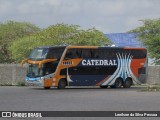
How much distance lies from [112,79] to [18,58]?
2664 centimetres

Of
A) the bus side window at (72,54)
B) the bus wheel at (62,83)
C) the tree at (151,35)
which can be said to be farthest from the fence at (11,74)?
the tree at (151,35)

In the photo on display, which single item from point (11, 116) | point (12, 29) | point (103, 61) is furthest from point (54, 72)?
point (12, 29)

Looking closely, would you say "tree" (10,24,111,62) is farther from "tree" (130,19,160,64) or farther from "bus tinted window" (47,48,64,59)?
"bus tinted window" (47,48,64,59)

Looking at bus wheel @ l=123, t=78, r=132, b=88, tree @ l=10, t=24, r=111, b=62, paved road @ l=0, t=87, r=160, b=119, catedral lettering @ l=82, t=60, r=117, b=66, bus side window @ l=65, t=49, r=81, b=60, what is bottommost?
bus wheel @ l=123, t=78, r=132, b=88

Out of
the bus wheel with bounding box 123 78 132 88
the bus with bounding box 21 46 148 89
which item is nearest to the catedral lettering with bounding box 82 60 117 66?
the bus with bounding box 21 46 148 89

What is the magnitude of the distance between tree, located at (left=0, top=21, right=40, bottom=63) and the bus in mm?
35490

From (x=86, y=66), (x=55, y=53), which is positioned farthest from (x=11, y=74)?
(x=55, y=53)

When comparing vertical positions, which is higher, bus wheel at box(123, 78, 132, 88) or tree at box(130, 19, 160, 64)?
tree at box(130, 19, 160, 64)

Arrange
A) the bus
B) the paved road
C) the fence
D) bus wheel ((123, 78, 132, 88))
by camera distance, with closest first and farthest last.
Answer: the paved road, the bus, bus wheel ((123, 78, 132, 88)), the fence

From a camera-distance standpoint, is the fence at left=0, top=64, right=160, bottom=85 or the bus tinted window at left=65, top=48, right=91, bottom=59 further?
the fence at left=0, top=64, right=160, bottom=85

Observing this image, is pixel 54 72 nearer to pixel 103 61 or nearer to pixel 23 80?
pixel 103 61

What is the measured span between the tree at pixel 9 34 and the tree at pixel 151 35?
21.8 metres

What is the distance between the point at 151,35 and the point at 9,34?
2625cm

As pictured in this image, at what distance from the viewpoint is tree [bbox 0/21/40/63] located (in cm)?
7619
